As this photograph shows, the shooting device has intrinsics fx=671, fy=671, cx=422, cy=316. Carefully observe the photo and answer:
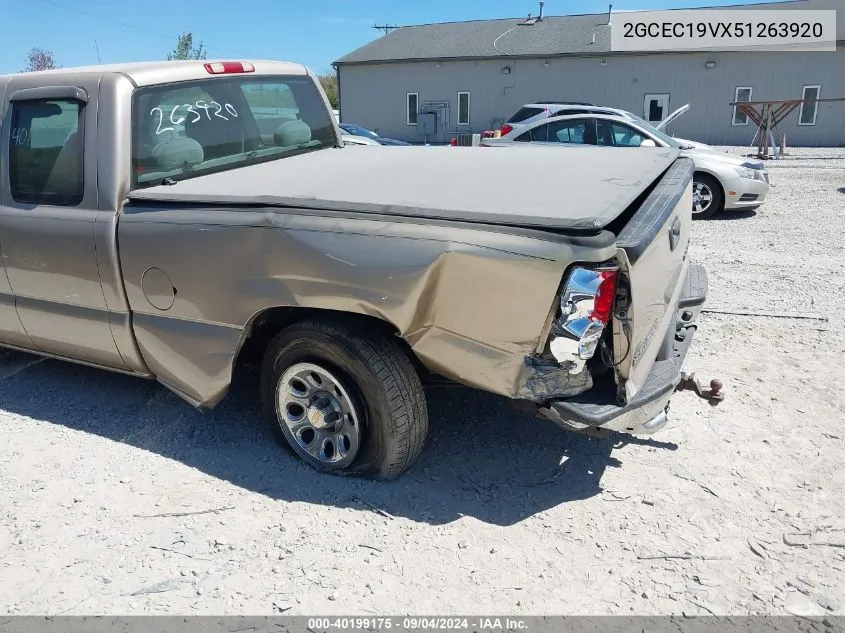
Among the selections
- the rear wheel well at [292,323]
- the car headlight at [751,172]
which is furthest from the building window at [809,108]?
the rear wheel well at [292,323]

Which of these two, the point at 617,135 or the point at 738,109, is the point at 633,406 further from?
the point at 738,109

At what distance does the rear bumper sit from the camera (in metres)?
2.68

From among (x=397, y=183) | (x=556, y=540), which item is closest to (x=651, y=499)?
(x=556, y=540)

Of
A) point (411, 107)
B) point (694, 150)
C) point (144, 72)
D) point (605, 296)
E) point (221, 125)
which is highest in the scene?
point (411, 107)

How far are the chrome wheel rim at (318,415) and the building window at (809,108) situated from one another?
27.9m

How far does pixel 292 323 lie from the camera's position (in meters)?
3.32

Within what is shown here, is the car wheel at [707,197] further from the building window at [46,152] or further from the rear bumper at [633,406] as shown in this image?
the building window at [46,152]

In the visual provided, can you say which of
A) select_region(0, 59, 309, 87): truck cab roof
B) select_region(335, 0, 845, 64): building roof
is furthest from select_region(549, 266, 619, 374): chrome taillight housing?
select_region(335, 0, 845, 64): building roof

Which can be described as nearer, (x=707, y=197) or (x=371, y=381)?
(x=371, y=381)

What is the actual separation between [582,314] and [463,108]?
29.6m

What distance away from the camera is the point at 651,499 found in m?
3.11

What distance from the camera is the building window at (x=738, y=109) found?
26.1m

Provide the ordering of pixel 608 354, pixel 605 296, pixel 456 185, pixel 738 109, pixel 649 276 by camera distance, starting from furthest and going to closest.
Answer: pixel 738 109 < pixel 456 185 < pixel 649 276 < pixel 608 354 < pixel 605 296

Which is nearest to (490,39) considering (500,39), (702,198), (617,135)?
(500,39)
